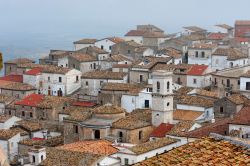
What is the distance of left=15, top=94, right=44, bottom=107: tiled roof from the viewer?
47.2m

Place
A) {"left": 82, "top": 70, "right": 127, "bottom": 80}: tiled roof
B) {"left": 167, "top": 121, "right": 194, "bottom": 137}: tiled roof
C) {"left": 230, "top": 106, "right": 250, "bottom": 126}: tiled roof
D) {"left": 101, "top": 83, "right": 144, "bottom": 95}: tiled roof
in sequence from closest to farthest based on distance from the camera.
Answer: {"left": 230, "top": 106, "right": 250, "bottom": 126}: tiled roof → {"left": 167, "top": 121, "right": 194, "bottom": 137}: tiled roof → {"left": 101, "top": 83, "right": 144, "bottom": 95}: tiled roof → {"left": 82, "top": 70, "right": 127, "bottom": 80}: tiled roof

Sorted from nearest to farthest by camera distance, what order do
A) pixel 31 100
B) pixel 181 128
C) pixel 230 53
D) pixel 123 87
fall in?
pixel 181 128
pixel 123 87
pixel 31 100
pixel 230 53

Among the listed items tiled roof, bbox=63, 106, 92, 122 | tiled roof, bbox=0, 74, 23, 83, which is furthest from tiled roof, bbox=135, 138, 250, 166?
tiled roof, bbox=0, 74, 23, 83

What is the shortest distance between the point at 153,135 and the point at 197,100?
6345 millimetres

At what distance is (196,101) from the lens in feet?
139

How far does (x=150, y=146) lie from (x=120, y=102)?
14.7 metres

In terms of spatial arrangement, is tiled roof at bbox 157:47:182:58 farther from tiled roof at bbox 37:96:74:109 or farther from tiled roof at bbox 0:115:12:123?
tiled roof at bbox 0:115:12:123

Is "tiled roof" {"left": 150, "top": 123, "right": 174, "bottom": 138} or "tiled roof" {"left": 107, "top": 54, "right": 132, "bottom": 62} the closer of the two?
"tiled roof" {"left": 150, "top": 123, "right": 174, "bottom": 138}

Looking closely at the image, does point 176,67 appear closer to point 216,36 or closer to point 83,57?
point 83,57

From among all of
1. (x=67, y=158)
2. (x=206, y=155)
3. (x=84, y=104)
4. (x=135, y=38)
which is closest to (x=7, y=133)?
(x=84, y=104)

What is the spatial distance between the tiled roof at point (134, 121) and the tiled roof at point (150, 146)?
13.0 feet

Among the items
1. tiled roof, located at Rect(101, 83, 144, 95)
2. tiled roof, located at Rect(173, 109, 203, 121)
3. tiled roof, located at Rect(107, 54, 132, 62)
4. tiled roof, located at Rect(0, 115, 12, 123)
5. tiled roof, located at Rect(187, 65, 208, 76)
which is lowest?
tiled roof, located at Rect(0, 115, 12, 123)

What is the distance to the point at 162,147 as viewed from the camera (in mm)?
32750

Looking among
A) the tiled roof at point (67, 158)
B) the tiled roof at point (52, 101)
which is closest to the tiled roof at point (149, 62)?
the tiled roof at point (52, 101)
